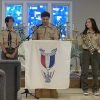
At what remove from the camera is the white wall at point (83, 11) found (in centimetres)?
783

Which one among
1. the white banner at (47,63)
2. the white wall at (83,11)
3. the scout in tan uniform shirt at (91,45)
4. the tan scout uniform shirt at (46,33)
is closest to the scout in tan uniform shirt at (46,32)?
the tan scout uniform shirt at (46,33)

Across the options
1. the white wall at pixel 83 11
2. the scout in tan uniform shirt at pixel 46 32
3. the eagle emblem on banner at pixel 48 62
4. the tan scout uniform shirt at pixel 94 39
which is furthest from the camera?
the white wall at pixel 83 11

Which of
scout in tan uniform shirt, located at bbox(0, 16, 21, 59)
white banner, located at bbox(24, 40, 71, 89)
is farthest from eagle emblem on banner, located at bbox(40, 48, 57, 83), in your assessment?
scout in tan uniform shirt, located at bbox(0, 16, 21, 59)

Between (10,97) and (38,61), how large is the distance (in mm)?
2805

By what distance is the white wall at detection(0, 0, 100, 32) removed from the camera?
7828 mm

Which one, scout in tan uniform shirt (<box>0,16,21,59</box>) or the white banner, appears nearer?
the white banner

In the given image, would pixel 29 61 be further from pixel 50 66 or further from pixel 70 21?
pixel 70 21

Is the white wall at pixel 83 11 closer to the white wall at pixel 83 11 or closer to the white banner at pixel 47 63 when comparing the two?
the white wall at pixel 83 11

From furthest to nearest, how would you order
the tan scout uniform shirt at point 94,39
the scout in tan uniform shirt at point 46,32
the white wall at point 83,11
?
1. the white wall at point 83,11
2. the tan scout uniform shirt at point 94,39
3. the scout in tan uniform shirt at point 46,32

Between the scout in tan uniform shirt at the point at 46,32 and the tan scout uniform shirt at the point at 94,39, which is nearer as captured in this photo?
the scout in tan uniform shirt at the point at 46,32

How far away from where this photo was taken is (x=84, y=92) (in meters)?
5.08

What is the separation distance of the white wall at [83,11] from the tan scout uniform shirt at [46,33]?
325 centimetres

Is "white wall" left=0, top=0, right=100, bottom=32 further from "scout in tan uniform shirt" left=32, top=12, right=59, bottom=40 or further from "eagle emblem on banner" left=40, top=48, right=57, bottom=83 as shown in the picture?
"eagle emblem on banner" left=40, top=48, right=57, bottom=83

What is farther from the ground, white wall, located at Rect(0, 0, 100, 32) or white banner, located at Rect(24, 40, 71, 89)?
white wall, located at Rect(0, 0, 100, 32)
